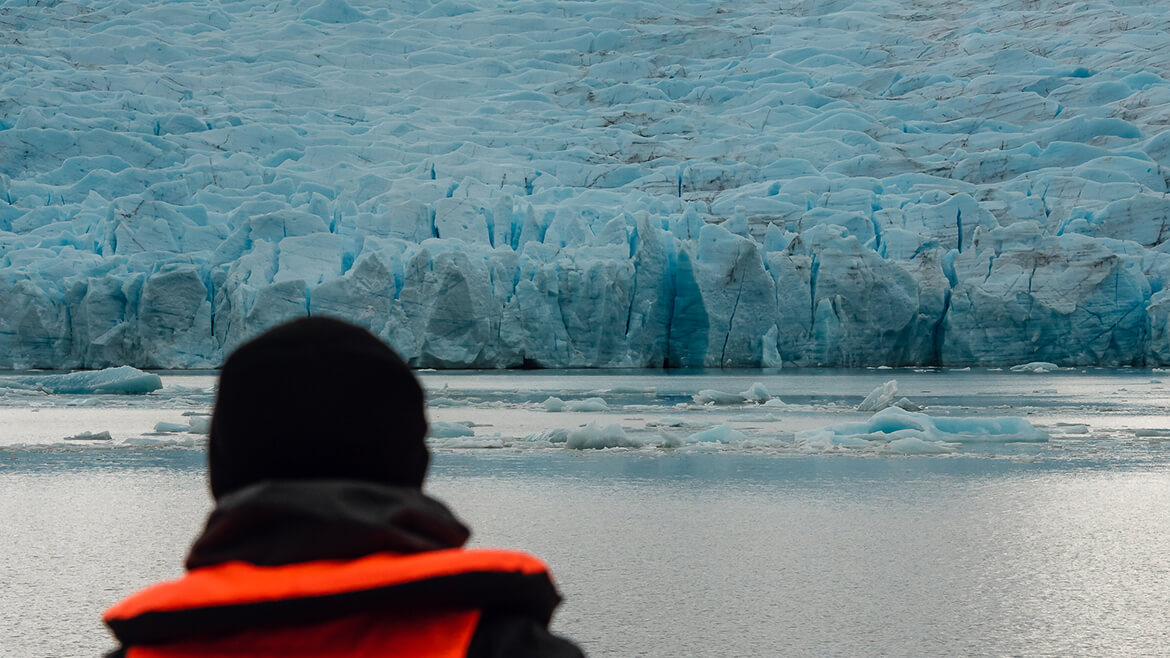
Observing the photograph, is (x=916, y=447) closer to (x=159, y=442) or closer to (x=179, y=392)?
(x=159, y=442)

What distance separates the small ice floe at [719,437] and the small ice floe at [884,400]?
3.15 meters

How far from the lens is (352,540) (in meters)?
0.79

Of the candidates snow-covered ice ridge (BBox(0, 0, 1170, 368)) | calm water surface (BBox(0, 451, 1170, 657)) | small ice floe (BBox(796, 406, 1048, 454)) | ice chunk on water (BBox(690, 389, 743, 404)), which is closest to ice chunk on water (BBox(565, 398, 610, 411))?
ice chunk on water (BBox(690, 389, 743, 404))

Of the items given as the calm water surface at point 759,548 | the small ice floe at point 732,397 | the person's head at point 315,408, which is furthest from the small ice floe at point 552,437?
the person's head at point 315,408

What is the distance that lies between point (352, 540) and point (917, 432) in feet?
29.5

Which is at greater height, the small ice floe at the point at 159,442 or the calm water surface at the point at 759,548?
the calm water surface at the point at 759,548

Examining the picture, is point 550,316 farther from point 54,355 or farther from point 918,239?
point 54,355

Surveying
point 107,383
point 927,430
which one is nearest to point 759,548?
point 927,430

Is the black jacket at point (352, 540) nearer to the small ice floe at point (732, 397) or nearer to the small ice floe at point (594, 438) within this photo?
the small ice floe at point (594, 438)

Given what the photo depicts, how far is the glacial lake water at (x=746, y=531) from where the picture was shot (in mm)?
3488

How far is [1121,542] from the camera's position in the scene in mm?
4949

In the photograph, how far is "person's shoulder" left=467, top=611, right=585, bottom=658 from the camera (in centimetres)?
81

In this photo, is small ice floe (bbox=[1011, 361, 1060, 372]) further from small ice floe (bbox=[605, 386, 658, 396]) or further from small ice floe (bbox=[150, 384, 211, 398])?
small ice floe (bbox=[150, 384, 211, 398])

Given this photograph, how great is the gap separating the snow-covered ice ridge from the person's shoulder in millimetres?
19652
